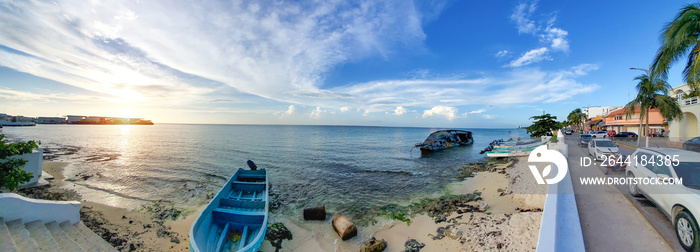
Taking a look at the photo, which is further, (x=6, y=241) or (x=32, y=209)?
(x=32, y=209)

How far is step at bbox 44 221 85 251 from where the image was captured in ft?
20.4

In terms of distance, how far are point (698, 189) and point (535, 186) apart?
19.1 feet

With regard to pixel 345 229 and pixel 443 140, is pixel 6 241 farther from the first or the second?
pixel 443 140

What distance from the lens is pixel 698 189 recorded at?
5137 millimetres

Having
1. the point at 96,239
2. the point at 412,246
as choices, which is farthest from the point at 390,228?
the point at 96,239

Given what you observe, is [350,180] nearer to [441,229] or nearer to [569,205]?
[441,229]

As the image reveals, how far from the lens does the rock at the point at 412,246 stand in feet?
24.0

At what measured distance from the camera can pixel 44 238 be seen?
6117mm

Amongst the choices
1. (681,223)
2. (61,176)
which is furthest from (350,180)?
(61,176)

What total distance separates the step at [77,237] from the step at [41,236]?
2.04 ft

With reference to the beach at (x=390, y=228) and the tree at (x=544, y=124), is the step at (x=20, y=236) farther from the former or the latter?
the tree at (x=544, y=124)

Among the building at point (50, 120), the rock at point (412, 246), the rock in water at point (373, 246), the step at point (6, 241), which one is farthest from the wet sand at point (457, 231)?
the building at point (50, 120)

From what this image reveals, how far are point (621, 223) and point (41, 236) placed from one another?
1493 centimetres

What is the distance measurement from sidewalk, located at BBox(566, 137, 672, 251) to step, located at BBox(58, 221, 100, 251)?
12.4m
